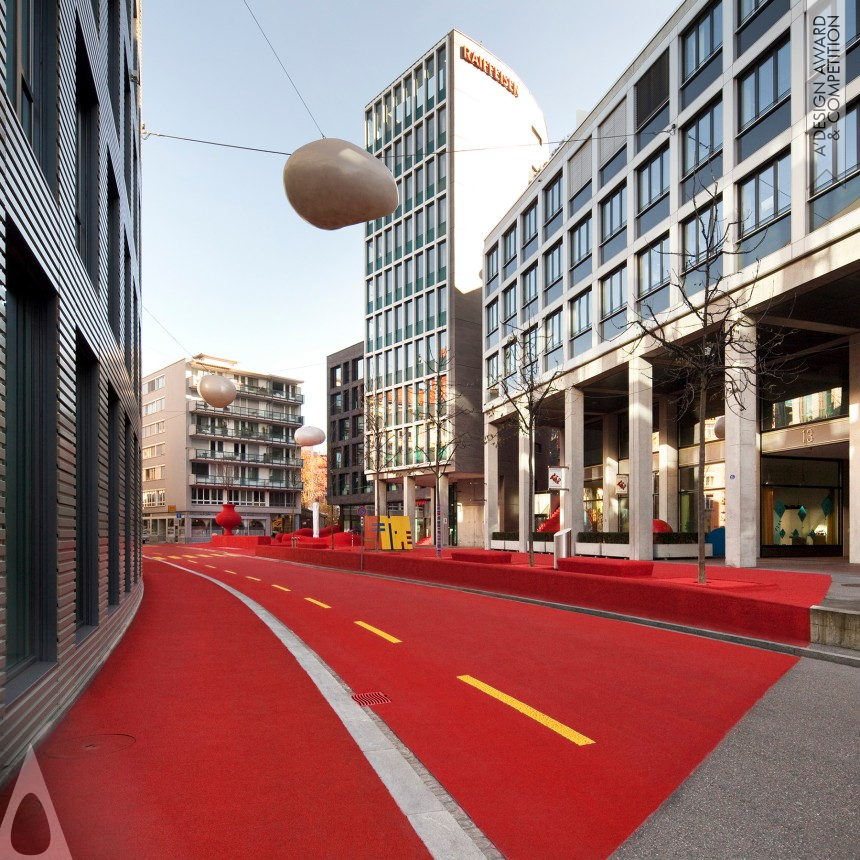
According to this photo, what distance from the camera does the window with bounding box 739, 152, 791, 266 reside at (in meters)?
19.1

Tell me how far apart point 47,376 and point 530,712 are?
5.43 metres

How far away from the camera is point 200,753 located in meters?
5.54

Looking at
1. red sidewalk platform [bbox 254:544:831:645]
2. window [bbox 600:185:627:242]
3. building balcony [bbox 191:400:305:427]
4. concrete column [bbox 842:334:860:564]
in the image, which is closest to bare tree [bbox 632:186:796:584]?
concrete column [bbox 842:334:860:564]

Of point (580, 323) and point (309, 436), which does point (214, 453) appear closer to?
point (309, 436)

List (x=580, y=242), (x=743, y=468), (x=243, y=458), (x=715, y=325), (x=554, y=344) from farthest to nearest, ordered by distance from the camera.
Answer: (x=243, y=458)
(x=554, y=344)
(x=580, y=242)
(x=715, y=325)
(x=743, y=468)

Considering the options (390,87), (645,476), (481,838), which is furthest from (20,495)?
(390,87)

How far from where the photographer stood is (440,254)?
2042 inches

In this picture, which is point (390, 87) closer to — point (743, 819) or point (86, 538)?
point (86, 538)

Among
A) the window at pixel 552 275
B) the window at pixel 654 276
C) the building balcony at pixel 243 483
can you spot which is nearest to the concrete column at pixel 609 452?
the window at pixel 552 275

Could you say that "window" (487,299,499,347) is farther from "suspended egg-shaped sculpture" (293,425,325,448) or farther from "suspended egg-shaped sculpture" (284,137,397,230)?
"suspended egg-shaped sculpture" (284,137,397,230)

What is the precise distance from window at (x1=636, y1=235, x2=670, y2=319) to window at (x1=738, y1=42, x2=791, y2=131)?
4.73 m

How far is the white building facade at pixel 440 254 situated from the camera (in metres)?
50.3

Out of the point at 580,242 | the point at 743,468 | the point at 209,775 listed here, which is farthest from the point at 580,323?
the point at 209,775

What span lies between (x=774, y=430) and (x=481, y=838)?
87.7ft
